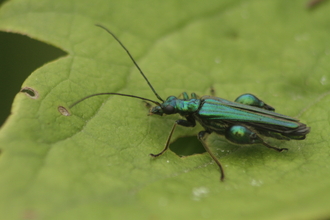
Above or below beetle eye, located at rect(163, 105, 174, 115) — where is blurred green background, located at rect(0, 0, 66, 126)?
above

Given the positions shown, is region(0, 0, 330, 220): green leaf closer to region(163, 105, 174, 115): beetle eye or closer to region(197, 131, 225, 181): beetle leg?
region(197, 131, 225, 181): beetle leg

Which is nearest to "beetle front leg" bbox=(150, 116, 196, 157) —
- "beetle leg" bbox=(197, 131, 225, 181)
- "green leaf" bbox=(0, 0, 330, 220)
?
"green leaf" bbox=(0, 0, 330, 220)

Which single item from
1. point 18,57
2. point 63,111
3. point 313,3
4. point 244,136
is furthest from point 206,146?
point 18,57

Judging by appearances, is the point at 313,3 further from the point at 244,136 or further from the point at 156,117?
the point at 156,117

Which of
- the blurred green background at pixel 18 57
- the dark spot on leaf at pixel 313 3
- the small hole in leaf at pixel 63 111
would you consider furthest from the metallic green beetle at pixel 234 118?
the blurred green background at pixel 18 57

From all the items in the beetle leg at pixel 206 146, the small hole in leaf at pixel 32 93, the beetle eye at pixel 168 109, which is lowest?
the small hole in leaf at pixel 32 93

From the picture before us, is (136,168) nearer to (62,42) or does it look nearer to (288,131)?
(288,131)

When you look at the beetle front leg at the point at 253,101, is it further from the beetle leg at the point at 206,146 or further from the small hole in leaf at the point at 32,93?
the small hole in leaf at the point at 32,93
